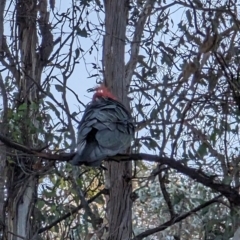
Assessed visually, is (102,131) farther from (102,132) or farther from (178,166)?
(178,166)

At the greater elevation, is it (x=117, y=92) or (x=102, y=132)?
(x=117, y=92)

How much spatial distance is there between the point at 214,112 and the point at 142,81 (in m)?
0.85

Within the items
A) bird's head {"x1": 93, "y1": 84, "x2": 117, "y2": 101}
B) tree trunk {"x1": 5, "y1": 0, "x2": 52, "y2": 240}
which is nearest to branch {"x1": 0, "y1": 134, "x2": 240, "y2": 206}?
bird's head {"x1": 93, "y1": 84, "x2": 117, "y2": 101}

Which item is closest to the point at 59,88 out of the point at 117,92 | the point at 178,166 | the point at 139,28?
the point at 117,92

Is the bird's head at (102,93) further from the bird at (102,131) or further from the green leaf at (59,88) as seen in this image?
the green leaf at (59,88)

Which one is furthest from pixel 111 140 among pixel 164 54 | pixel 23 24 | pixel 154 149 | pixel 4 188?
pixel 23 24

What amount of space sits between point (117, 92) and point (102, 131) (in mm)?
850

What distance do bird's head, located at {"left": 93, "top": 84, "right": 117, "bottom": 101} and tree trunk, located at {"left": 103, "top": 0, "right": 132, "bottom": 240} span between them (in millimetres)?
77

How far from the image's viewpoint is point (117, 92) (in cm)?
455

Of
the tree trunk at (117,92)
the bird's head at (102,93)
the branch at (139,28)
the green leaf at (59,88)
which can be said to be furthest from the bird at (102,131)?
the branch at (139,28)

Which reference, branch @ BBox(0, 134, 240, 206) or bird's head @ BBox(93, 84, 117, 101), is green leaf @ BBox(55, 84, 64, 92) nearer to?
bird's head @ BBox(93, 84, 117, 101)

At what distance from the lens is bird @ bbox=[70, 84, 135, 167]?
3.48m

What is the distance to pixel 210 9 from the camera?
4.28 metres

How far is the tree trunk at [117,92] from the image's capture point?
445cm
